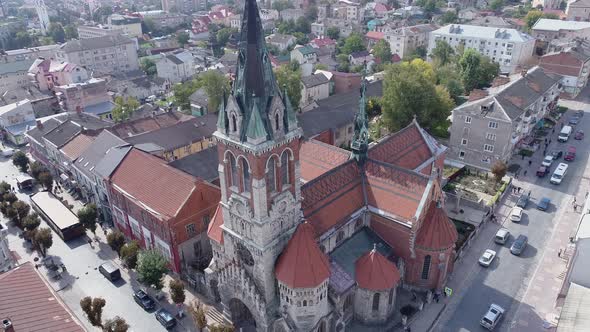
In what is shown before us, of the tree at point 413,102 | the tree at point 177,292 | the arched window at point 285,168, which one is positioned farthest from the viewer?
the tree at point 413,102

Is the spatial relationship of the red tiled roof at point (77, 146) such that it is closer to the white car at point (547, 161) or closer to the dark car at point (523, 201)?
the dark car at point (523, 201)

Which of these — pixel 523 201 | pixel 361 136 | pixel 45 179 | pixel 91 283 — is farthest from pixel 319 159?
→ pixel 45 179

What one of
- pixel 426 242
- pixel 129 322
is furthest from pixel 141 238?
pixel 426 242

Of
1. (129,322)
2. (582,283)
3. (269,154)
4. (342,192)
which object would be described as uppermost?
(269,154)

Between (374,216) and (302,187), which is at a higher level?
(302,187)

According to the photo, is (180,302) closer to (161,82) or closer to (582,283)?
(582,283)

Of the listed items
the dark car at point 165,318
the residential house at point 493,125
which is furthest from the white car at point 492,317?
the residential house at point 493,125

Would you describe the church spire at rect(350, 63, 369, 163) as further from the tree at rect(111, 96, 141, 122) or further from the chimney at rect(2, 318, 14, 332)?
the tree at rect(111, 96, 141, 122)
